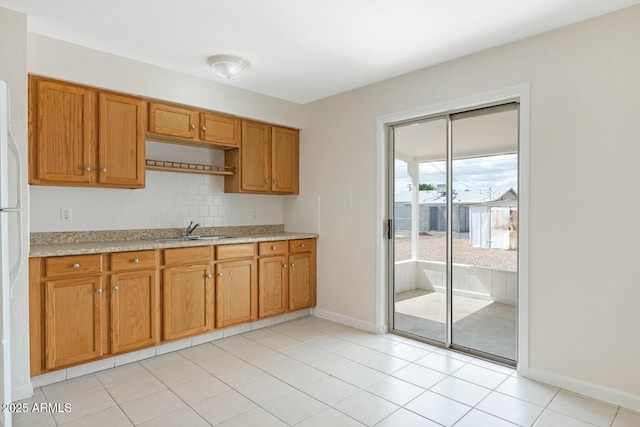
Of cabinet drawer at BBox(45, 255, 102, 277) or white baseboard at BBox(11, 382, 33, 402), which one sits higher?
cabinet drawer at BBox(45, 255, 102, 277)

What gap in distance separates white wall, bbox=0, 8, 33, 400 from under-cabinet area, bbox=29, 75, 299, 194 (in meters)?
0.28

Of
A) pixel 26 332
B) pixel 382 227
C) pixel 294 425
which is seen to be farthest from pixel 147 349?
pixel 382 227

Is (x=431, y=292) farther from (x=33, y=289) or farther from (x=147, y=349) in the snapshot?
(x=33, y=289)

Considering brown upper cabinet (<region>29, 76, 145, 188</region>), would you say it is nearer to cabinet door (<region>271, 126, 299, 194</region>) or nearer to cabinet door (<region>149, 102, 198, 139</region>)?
cabinet door (<region>149, 102, 198, 139</region>)

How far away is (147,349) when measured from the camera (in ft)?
10.3

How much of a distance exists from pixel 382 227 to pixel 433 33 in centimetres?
176

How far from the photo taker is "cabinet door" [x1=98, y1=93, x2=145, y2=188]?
120 inches

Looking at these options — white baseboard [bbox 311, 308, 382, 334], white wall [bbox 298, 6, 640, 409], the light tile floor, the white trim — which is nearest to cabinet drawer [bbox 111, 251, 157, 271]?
the light tile floor

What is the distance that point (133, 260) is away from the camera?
2982mm

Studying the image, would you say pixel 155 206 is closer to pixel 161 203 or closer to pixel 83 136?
pixel 161 203

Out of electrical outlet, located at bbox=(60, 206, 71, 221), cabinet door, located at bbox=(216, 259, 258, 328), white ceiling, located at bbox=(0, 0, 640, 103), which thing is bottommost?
cabinet door, located at bbox=(216, 259, 258, 328)

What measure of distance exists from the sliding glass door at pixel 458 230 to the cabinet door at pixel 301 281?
100cm

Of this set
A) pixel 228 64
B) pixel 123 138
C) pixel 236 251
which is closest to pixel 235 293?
pixel 236 251

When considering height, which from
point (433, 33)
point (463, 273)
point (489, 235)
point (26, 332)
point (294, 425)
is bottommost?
point (294, 425)
